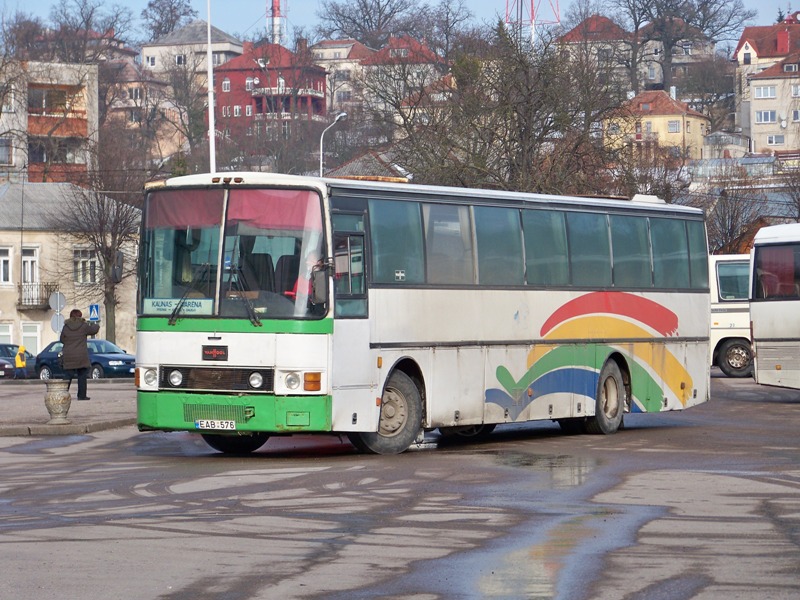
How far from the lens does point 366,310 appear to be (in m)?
17.0

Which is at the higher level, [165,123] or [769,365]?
[165,123]

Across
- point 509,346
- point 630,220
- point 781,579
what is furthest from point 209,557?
point 630,220

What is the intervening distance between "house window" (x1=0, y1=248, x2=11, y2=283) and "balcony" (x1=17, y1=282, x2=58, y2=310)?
72 cm

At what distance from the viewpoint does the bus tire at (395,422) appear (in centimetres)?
1739

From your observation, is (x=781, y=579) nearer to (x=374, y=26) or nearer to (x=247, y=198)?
(x=247, y=198)

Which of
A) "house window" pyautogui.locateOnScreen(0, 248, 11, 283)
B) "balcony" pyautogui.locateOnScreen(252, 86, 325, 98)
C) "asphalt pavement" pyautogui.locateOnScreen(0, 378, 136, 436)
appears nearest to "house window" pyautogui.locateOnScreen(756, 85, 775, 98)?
"balcony" pyautogui.locateOnScreen(252, 86, 325, 98)

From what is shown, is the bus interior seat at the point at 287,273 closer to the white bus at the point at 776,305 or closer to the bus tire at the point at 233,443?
the bus tire at the point at 233,443

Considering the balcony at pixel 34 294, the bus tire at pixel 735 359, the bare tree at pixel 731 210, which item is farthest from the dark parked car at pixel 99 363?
the bare tree at pixel 731 210

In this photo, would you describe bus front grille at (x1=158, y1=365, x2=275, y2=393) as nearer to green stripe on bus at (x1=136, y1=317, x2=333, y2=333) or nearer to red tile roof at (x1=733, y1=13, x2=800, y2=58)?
green stripe on bus at (x1=136, y1=317, x2=333, y2=333)

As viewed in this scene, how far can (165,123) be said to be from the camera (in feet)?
398

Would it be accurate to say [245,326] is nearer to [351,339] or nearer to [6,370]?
[351,339]

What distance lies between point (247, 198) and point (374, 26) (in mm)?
109401

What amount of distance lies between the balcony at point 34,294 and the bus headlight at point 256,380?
187 feet

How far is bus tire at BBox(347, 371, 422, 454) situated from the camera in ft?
57.1
